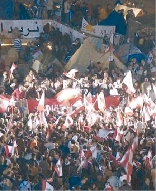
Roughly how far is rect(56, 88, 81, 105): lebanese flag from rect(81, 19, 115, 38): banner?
7.08 metres

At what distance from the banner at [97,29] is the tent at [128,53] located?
63.1 inches

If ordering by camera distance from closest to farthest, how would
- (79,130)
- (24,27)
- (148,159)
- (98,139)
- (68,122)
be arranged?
(148,159)
(98,139)
(79,130)
(68,122)
(24,27)

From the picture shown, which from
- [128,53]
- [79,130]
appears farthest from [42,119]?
[128,53]

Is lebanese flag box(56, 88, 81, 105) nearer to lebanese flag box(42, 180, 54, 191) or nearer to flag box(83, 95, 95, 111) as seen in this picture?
flag box(83, 95, 95, 111)

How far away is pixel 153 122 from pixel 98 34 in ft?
29.0

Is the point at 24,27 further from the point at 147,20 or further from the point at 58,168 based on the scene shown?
the point at 58,168

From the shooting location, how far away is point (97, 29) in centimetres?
2864

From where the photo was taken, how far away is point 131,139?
62.2 feet

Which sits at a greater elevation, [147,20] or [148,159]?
[148,159]

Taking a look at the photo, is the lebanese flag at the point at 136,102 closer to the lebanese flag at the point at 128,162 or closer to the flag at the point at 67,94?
the flag at the point at 67,94

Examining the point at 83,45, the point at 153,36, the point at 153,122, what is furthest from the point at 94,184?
the point at 153,36

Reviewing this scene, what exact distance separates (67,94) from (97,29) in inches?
301

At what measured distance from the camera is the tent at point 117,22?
2883cm

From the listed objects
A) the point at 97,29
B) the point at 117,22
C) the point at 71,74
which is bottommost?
the point at 97,29
